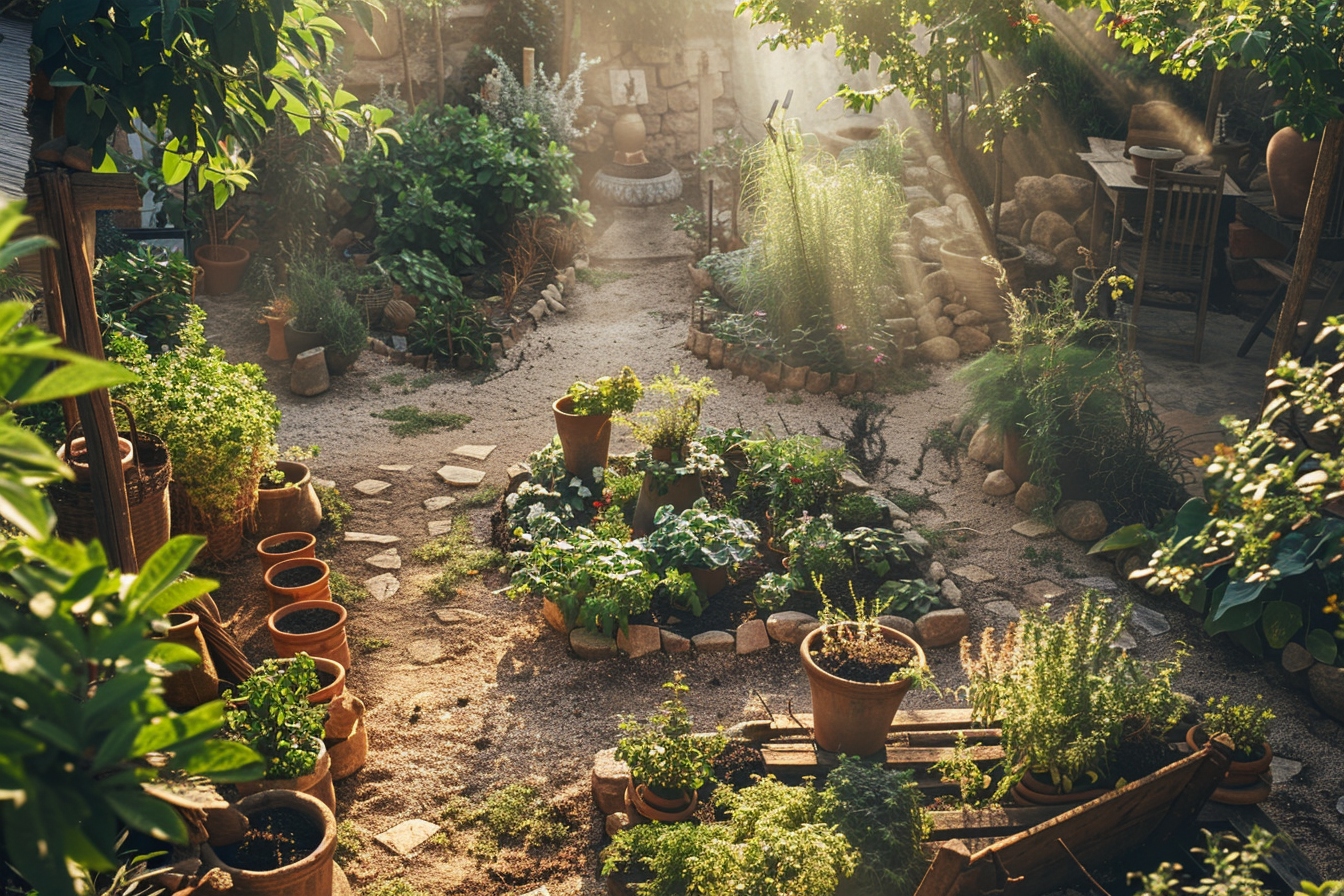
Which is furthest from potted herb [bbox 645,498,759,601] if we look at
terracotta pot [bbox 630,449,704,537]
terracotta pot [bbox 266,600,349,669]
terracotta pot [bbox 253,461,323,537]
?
terracotta pot [bbox 253,461,323,537]

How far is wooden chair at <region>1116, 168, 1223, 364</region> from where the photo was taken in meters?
7.00

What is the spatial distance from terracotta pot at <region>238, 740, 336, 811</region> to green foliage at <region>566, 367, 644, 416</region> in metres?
2.51

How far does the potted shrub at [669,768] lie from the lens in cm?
349

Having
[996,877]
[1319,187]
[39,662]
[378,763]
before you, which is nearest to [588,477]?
[378,763]

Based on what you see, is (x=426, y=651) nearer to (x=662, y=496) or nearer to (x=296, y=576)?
(x=296, y=576)

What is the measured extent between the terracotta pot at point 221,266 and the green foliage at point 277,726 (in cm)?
630

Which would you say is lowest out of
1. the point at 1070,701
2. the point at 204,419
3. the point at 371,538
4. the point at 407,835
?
the point at 407,835

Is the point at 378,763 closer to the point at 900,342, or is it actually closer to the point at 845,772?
the point at 845,772

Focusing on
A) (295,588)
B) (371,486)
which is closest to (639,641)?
(295,588)

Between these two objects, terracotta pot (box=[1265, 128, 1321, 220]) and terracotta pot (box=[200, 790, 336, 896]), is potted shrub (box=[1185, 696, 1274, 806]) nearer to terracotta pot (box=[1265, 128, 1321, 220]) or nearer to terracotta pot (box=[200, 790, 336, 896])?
terracotta pot (box=[200, 790, 336, 896])

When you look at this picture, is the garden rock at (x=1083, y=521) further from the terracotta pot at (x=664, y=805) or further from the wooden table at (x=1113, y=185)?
the terracotta pot at (x=664, y=805)

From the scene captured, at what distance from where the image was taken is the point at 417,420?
722 centimetres

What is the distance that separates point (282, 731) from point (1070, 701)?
272 centimetres

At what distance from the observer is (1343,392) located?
2.04 m
